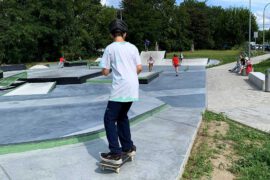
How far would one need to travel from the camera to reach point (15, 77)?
14477mm

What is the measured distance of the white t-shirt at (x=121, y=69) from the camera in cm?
430

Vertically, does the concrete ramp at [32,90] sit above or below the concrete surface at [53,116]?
above

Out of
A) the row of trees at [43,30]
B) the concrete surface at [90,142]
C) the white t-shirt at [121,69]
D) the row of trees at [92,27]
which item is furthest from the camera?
the row of trees at [92,27]

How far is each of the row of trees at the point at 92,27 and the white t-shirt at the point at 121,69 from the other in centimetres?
4360

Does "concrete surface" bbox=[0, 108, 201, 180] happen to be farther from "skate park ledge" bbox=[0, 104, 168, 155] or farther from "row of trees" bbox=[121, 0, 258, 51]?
"row of trees" bbox=[121, 0, 258, 51]

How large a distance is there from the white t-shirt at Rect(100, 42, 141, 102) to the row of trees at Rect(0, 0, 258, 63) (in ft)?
143

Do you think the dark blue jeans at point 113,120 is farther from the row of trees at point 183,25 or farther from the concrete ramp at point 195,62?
the row of trees at point 183,25

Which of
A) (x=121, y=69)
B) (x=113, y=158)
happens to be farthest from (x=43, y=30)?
(x=113, y=158)

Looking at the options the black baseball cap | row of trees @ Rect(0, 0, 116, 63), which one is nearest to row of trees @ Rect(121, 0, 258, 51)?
row of trees @ Rect(0, 0, 116, 63)

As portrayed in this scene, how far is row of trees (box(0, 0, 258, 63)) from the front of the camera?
47.8 metres

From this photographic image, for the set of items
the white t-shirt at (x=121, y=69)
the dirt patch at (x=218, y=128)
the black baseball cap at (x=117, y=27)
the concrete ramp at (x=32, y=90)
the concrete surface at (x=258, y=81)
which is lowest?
the dirt patch at (x=218, y=128)

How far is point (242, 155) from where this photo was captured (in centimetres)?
578

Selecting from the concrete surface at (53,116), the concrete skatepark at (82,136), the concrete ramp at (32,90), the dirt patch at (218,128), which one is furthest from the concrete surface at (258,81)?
the concrete ramp at (32,90)

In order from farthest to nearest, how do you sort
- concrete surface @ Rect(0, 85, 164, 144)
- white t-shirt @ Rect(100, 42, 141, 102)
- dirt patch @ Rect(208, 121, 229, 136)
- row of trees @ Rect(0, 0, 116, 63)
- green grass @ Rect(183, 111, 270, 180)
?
row of trees @ Rect(0, 0, 116, 63), dirt patch @ Rect(208, 121, 229, 136), concrete surface @ Rect(0, 85, 164, 144), green grass @ Rect(183, 111, 270, 180), white t-shirt @ Rect(100, 42, 141, 102)
